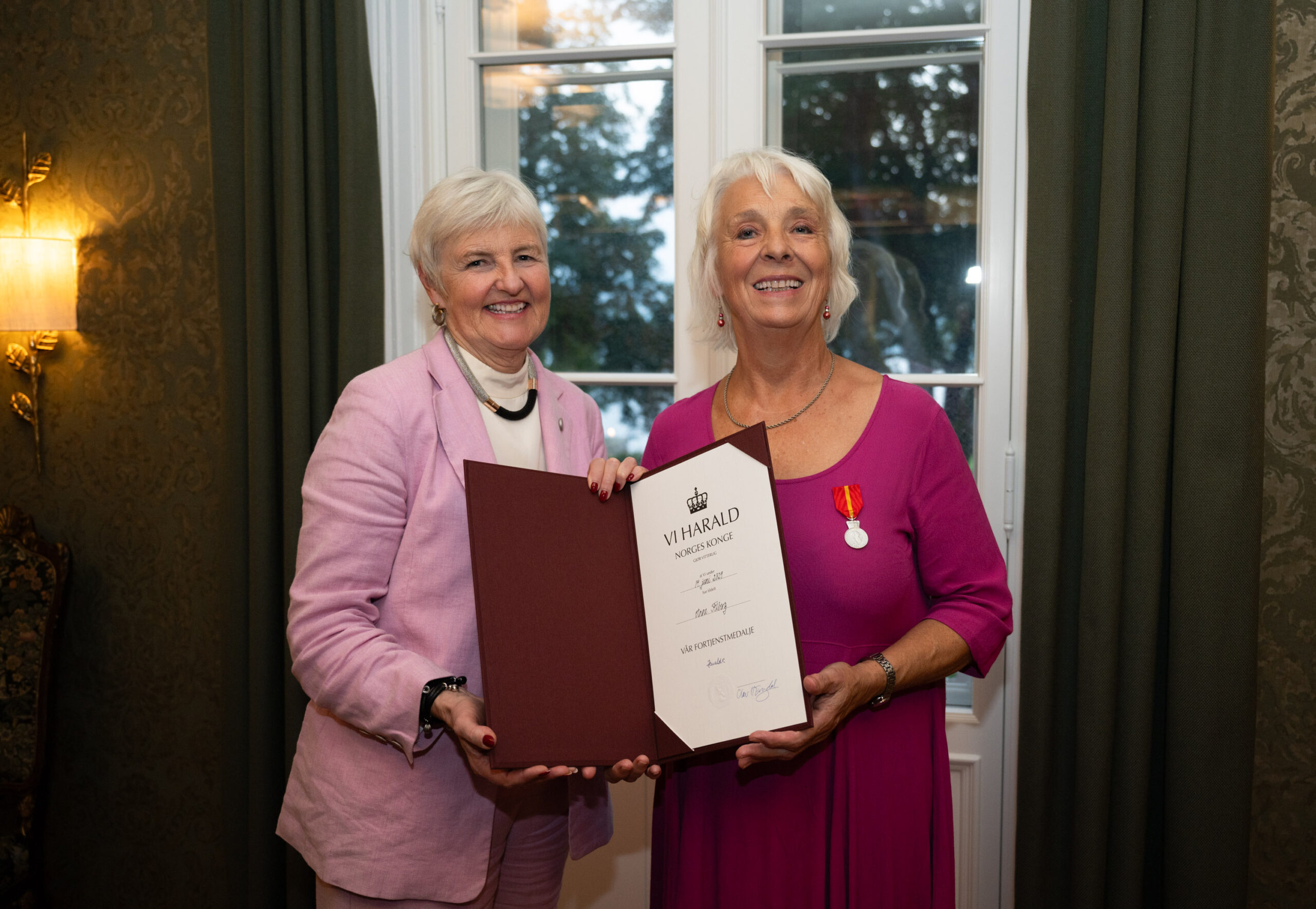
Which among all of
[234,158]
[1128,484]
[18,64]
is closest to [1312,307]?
[1128,484]

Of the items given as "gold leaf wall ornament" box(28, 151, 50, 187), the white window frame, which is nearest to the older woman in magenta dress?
the white window frame

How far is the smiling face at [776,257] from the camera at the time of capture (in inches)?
58.6

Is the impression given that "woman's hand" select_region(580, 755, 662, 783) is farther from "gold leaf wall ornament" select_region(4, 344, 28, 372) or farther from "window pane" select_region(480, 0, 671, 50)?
"gold leaf wall ornament" select_region(4, 344, 28, 372)

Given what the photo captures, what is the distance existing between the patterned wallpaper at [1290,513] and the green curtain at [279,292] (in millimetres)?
2087

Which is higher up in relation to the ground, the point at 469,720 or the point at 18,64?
the point at 18,64

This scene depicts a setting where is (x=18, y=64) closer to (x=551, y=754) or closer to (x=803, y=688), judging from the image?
(x=551, y=754)

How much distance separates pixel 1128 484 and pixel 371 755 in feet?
5.30

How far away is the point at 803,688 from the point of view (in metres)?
1.14

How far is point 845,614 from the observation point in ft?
4.61

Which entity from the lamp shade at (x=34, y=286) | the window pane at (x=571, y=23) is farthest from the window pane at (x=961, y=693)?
the lamp shade at (x=34, y=286)

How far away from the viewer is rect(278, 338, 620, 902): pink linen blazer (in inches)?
51.8

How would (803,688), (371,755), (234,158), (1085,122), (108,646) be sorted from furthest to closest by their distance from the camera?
(108,646), (234,158), (1085,122), (371,755), (803,688)

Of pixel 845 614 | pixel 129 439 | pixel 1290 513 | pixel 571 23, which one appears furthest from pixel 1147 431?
pixel 129 439
